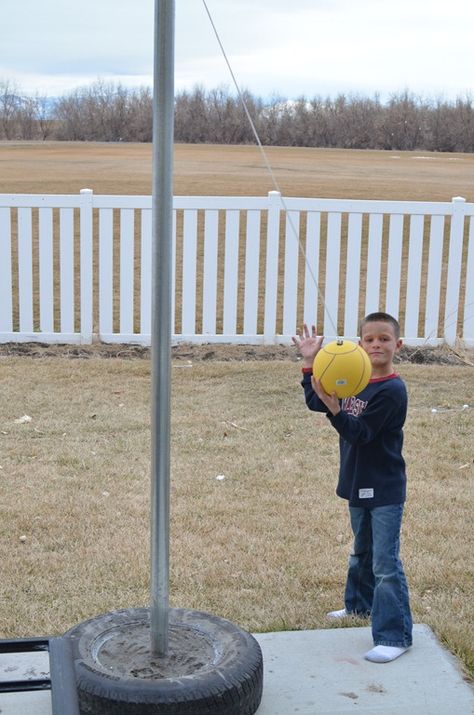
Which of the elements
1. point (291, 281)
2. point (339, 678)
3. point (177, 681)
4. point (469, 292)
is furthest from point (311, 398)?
point (469, 292)

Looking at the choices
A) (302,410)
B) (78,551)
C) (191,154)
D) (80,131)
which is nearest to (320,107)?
(191,154)

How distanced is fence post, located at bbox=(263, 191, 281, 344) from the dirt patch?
157 mm

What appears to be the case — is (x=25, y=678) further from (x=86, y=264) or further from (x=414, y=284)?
(x=414, y=284)

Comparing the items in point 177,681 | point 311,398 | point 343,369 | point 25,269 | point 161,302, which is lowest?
point 177,681

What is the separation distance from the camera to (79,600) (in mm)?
3709

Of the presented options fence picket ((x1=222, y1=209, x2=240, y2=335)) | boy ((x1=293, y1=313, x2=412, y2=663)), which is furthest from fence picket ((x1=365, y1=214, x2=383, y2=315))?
boy ((x1=293, y1=313, x2=412, y2=663))

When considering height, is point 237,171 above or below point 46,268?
above

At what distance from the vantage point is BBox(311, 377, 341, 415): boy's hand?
2992 millimetres

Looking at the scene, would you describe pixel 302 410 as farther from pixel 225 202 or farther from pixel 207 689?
pixel 207 689

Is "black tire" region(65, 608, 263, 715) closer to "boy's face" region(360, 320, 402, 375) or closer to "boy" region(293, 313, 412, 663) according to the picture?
"boy" region(293, 313, 412, 663)

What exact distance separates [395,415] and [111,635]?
110 centimetres

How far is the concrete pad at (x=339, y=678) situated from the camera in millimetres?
2844

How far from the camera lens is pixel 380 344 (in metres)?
3.24

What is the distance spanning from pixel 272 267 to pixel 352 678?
5468 mm
